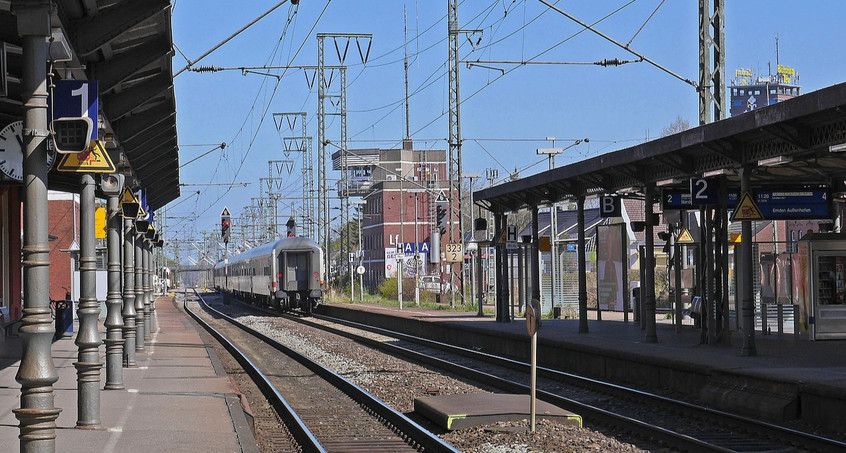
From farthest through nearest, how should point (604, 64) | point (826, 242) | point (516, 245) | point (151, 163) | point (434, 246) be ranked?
point (434, 246) → point (516, 245) → point (604, 64) → point (151, 163) → point (826, 242)

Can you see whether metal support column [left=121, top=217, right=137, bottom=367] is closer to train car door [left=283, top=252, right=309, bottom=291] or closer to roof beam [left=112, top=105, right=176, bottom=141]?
roof beam [left=112, top=105, right=176, bottom=141]

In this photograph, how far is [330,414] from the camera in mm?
14977

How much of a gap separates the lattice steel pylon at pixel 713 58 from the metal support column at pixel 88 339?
10.7 m

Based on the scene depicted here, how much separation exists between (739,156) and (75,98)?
11116mm

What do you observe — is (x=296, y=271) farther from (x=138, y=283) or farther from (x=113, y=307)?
(x=113, y=307)

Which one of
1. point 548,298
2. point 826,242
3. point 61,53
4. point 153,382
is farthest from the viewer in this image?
point 548,298

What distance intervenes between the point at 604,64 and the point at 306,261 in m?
26.4

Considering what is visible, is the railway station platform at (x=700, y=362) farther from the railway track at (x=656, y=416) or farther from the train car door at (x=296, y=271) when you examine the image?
the train car door at (x=296, y=271)

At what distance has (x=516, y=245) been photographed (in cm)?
2858

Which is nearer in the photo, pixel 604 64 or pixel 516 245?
pixel 604 64

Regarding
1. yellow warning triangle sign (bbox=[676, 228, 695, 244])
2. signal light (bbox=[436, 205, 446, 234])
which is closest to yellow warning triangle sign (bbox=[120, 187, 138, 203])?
yellow warning triangle sign (bbox=[676, 228, 695, 244])

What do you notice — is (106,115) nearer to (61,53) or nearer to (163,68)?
(163,68)

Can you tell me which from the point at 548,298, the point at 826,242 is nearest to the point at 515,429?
the point at 826,242

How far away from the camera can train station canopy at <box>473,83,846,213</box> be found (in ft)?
46.9
